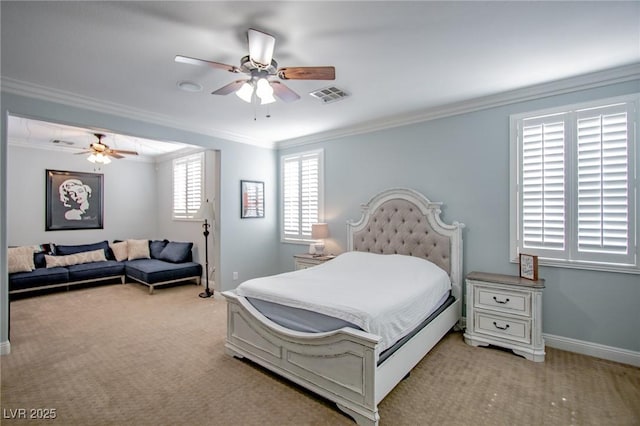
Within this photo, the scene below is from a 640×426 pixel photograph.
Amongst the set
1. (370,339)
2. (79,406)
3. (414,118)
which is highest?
(414,118)

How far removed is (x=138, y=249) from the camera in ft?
20.4

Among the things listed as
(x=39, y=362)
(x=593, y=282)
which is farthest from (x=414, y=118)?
(x=39, y=362)

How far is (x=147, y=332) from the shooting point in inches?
139

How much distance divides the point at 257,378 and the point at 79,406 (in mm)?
1237

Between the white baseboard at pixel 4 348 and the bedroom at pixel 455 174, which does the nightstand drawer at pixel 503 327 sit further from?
the white baseboard at pixel 4 348

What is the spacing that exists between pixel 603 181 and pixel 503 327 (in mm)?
1614

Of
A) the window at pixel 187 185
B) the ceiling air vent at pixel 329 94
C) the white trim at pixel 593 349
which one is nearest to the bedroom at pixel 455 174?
the white trim at pixel 593 349

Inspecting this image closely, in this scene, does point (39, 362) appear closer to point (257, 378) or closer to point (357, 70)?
point (257, 378)

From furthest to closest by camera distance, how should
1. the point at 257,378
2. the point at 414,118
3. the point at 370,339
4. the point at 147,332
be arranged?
the point at 414,118, the point at 147,332, the point at 257,378, the point at 370,339

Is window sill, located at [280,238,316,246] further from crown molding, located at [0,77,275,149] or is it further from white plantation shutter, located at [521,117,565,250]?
white plantation shutter, located at [521,117,565,250]

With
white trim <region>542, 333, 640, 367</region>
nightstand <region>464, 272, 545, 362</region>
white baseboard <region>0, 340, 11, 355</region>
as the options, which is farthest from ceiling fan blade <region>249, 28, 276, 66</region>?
white trim <region>542, 333, 640, 367</region>

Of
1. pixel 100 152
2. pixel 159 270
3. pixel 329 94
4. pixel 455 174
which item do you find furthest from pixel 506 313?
pixel 100 152

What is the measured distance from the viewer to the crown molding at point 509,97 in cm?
278

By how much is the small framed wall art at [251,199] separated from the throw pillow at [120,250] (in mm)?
2915
